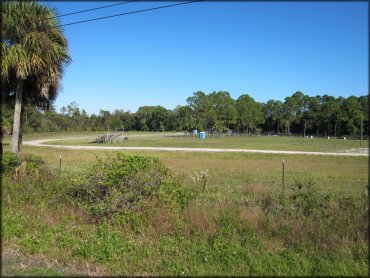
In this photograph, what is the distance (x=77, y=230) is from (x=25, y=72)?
8473mm

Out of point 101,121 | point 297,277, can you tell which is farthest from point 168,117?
point 297,277

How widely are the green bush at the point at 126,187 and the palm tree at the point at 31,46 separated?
22.2 feet

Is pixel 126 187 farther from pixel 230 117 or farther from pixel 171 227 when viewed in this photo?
pixel 230 117

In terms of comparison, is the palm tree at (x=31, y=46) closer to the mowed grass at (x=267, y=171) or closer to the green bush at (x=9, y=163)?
the green bush at (x=9, y=163)

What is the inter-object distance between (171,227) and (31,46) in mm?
9600

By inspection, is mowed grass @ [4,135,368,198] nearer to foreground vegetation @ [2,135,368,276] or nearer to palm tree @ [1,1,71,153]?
foreground vegetation @ [2,135,368,276]

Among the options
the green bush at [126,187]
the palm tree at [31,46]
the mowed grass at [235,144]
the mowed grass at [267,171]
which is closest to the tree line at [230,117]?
the mowed grass at [235,144]

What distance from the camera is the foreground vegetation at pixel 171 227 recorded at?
16.7 feet

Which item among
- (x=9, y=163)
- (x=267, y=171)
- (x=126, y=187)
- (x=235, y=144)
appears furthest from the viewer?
(x=235, y=144)

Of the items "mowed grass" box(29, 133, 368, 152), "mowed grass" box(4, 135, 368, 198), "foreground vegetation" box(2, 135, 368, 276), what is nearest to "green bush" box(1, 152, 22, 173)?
"foreground vegetation" box(2, 135, 368, 276)

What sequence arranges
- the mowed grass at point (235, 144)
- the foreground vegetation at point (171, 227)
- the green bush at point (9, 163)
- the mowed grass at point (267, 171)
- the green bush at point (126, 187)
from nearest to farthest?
the foreground vegetation at point (171, 227), the green bush at point (126, 187), the green bush at point (9, 163), the mowed grass at point (267, 171), the mowed grass at point (235, 144)

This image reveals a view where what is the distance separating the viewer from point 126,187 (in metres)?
7.22

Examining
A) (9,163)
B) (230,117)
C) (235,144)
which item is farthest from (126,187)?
(230,117)

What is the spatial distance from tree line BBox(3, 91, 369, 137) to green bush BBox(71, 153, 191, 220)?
92734 mm
